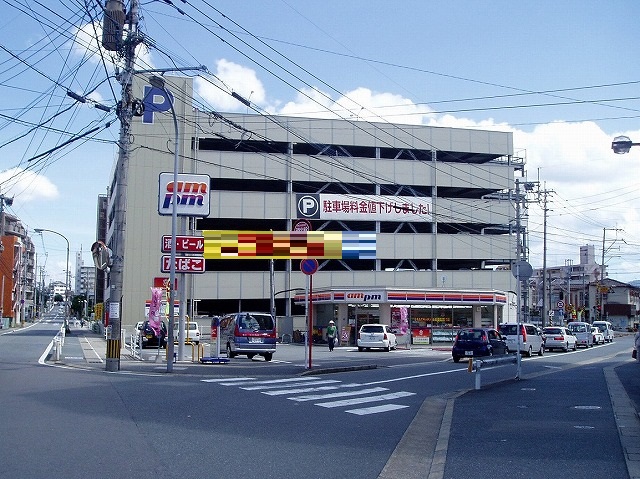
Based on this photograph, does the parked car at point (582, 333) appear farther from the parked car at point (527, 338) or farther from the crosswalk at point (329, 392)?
the crosswalk at point (329, 392)

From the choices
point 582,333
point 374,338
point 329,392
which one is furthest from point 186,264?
point 582,333

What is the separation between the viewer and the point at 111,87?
21.5 metres

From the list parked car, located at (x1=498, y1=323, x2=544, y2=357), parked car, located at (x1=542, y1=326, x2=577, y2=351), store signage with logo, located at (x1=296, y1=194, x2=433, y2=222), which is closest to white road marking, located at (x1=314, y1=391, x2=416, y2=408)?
parked car, located at (x1=498, y1=323, x2=544, y2=357)

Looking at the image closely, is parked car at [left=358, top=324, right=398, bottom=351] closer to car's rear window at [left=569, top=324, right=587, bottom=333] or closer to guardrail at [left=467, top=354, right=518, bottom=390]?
guardrail at [left=467, top=354, right=518, bottom=390]

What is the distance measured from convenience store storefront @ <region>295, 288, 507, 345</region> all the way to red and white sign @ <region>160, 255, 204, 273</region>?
69.4ft

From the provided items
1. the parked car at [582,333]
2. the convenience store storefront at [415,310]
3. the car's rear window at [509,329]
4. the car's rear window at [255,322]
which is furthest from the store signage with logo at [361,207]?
the car's rear window at [255,322]

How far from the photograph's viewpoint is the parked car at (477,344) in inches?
1107

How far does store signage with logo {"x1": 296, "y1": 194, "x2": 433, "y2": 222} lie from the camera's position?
5609 cm

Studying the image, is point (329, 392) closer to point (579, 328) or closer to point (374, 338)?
point (374, 338)

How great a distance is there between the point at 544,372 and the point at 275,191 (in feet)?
121

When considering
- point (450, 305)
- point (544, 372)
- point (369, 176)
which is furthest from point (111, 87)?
point (369, 176)

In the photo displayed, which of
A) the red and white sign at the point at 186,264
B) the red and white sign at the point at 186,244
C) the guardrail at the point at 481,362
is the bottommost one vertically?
the guardrail at the point at 481,362

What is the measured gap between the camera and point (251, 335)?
2783cm

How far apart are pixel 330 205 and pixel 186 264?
3059 cm
